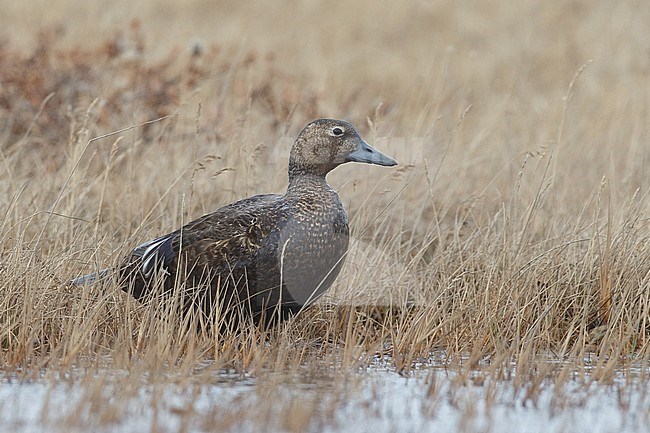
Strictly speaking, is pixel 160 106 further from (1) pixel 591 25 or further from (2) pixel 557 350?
(1) pixel 591 25

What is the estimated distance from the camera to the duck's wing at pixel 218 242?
461 cm

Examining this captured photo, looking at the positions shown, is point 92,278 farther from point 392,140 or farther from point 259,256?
point 392,140

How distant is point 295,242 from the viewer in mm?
4594

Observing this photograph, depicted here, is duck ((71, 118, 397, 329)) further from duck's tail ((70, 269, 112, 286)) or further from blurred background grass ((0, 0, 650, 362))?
blurred background grass ((0, 0, 650, 362))

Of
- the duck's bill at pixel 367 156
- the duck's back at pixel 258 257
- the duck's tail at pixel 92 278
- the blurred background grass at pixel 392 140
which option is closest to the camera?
the duck's back at pixel 258 257

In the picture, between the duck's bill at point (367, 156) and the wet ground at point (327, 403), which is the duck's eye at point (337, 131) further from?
the wet ground at point (327, 403)

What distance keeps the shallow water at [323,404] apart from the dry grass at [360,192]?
6.3 inches

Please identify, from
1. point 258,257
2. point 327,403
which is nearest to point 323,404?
point 327,403

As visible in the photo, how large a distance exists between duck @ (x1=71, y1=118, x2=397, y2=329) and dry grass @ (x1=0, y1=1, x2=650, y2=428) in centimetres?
14

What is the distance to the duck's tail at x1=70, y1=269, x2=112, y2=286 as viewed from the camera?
480 cm

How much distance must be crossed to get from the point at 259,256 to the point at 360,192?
89.6 inches

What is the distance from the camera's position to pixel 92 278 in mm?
4883

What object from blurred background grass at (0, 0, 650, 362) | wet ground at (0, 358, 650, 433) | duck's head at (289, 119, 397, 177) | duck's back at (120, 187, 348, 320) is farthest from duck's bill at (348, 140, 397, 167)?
wet ground at (0, 358, 650, 433)

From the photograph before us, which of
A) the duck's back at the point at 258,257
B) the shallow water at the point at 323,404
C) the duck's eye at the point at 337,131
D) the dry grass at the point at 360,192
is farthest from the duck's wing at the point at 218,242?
the shallow water at the point at 323,404
